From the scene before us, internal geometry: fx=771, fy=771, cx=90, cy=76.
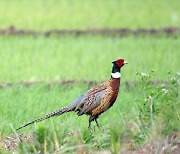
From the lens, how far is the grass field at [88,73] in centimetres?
654

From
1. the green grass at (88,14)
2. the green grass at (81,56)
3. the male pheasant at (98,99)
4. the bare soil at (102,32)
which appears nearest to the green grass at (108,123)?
the male pheasant at (98,99)

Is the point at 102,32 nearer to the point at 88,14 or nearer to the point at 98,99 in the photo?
the point at 88,14

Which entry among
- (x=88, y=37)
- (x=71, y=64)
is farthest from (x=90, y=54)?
(x=88, y=37)

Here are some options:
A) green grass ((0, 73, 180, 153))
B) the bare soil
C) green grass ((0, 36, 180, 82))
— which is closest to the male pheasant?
green grass ((0, 73, 180, 153))

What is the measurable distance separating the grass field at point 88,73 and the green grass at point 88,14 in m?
0.02

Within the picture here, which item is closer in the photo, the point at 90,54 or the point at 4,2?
the point at 90,54

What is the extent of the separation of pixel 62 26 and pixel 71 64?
461 centimetres

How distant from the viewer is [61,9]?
20.4m

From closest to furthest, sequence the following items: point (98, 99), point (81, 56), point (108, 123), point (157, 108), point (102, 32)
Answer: point (157, 108)
point (108, 123)
point (98, 99)
point (81, 56)
point (102, 32)

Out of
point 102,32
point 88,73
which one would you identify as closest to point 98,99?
point 88,73

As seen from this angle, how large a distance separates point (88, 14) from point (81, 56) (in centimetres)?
560

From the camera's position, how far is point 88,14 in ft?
64.6

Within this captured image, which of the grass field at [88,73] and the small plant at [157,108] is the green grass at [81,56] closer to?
the grass field at [88,73]

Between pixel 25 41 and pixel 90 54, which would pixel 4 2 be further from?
pixel 90 54
